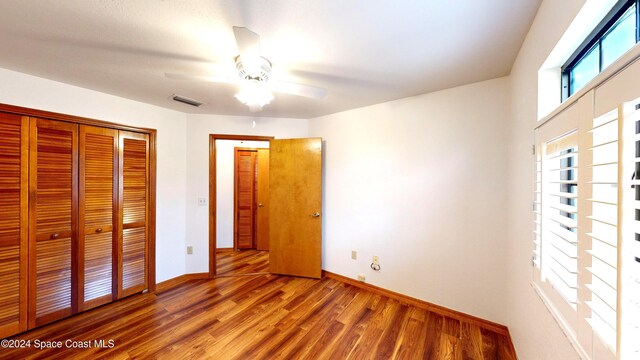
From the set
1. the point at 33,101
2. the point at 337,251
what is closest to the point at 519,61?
the point at 337,251

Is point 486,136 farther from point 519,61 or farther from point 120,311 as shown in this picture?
point 120,311

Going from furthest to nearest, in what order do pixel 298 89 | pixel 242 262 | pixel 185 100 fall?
pixel 242 262, pixel 185 100, pixel 298 89

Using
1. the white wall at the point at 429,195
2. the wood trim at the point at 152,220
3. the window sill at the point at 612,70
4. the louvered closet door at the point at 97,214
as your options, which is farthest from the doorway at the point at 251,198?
the window sill at the point at 612,70

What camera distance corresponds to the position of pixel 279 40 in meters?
1.40

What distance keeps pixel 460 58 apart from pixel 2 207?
3.75 meters

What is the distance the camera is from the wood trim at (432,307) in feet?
6.18

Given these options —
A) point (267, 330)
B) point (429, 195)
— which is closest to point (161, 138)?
point (267, 330)

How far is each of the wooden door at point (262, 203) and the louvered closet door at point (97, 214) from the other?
6.95 feet

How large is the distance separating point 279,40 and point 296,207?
82.3 inches

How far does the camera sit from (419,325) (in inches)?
77.9

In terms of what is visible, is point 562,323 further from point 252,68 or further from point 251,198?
point 251,198

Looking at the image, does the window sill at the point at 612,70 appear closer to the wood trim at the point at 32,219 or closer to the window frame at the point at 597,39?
the window frame at the point at 597,39

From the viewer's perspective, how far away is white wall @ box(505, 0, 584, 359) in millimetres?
972

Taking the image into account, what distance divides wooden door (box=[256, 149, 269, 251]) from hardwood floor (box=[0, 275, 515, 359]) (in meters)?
1.57
